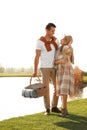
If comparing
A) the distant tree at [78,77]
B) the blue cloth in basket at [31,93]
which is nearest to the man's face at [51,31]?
the blue cloth in basket at [31,93]

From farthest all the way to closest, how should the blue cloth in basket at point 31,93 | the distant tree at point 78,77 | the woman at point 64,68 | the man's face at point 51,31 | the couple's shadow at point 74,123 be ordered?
the distant tree at point 78,77 → the man's face at point 51,31 → the woman at point 64,68 → the blue cloth in basket at point 31,93 → the couple's shadow at point 74,123

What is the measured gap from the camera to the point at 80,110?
11.1 m

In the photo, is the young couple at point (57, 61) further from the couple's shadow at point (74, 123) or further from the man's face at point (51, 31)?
the couple's shadow at point (74, 123)

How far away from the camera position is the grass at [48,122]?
8.79 metres

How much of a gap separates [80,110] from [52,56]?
192cm

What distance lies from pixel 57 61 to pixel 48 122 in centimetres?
125

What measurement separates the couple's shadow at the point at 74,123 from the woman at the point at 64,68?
32 centimetres

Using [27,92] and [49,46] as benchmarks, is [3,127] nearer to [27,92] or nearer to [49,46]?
[27,92]

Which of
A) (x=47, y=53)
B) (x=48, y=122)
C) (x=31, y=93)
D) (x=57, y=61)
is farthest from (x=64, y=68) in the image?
(x=48, y=122)

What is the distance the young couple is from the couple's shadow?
0.25 metres

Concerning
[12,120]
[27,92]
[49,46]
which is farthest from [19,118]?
[49,46]

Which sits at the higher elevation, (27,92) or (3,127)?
(27,92)

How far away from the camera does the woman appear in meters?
9.62

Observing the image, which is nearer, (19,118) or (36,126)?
(36,126)
